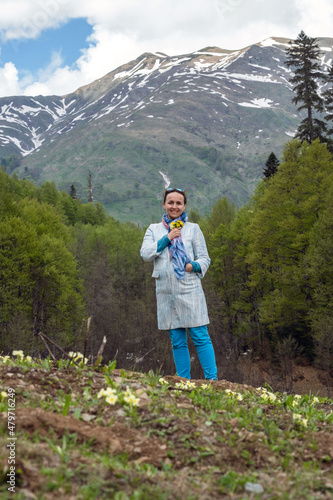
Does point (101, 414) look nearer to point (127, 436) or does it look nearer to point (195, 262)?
point (127, 436)

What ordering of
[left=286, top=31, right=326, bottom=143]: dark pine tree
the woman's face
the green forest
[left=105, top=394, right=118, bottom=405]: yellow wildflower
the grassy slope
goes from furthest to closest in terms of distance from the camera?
1. [left=286, top=31, right=326, bottom=143]: dark pine tree
2. the green forest
3. the woman's face
4. [left=105, top=394, right=118, bottom=405]: yellow wildflower
5. the grassy slope

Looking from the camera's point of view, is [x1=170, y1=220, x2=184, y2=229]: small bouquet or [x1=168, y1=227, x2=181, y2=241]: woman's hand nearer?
[x1=168, y1=227, x2=181, y2=241]: woman's hand

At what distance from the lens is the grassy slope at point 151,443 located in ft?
7.77

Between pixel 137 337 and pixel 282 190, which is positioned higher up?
pixel 282 190

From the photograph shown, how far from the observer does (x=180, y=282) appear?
5.69m

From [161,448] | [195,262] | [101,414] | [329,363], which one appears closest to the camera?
[161,448]

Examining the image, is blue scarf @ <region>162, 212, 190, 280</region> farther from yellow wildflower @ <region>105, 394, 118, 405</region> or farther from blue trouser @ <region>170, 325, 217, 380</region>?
yellow wildflower @ <region>105, 394, 118, 405</region>

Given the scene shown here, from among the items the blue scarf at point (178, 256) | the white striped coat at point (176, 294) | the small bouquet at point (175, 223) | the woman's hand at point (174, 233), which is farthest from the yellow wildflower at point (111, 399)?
the small bouquet at point (175, 223)

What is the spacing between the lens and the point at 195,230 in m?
6.07

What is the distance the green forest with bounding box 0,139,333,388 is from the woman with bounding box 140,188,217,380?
52.7 feet

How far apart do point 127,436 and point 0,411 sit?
0.94 metres

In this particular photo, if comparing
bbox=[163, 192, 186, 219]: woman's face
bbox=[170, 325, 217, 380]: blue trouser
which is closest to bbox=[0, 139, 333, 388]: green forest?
bbox=[170, 325, 217, 380]: blue trouser

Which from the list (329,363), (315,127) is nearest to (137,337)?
(329,363)

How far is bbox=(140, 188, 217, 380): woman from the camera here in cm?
566
